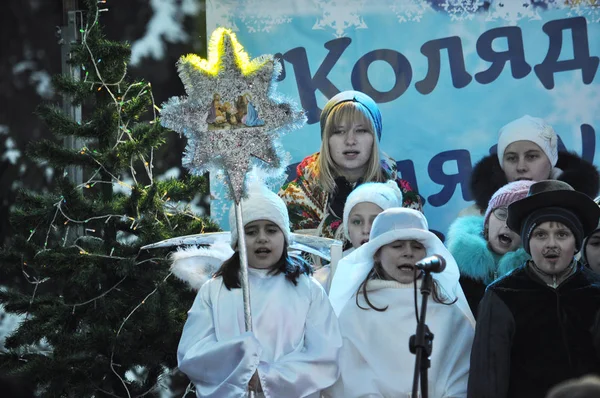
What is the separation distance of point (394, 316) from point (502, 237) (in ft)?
2.55

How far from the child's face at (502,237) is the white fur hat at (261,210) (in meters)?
1.10

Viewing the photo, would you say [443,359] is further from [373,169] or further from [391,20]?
[391,20]

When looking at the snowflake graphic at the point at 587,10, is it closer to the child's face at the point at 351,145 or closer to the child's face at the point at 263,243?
the child's face at the point at 351,145

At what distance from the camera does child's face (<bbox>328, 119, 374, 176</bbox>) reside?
582 centimetres

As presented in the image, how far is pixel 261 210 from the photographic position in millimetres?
4906

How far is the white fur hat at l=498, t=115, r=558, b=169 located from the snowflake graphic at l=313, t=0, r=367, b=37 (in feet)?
4.14

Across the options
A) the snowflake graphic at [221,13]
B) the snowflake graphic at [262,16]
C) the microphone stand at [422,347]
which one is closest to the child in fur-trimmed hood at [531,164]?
the snowflake graphic at [262,16]

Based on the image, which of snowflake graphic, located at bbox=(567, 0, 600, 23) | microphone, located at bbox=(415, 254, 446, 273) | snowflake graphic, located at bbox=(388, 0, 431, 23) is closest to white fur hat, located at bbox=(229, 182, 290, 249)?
microphone, located at bbox=(415, 254, 446, 273)

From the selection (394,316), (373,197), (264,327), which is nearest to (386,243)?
(394,316)

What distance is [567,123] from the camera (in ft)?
21.3

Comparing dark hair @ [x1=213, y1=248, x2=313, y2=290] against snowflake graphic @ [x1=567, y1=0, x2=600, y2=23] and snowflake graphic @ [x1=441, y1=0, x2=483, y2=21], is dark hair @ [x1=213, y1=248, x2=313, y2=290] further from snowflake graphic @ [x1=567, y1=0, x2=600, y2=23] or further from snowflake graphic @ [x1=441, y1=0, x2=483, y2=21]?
snowflake graphic @ [x1=567, y1=0, x2=600, y2=23]

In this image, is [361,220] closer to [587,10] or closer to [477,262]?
[477,262]

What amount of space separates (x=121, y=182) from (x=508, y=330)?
2.35 metres

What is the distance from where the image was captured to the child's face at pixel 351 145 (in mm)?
5816
